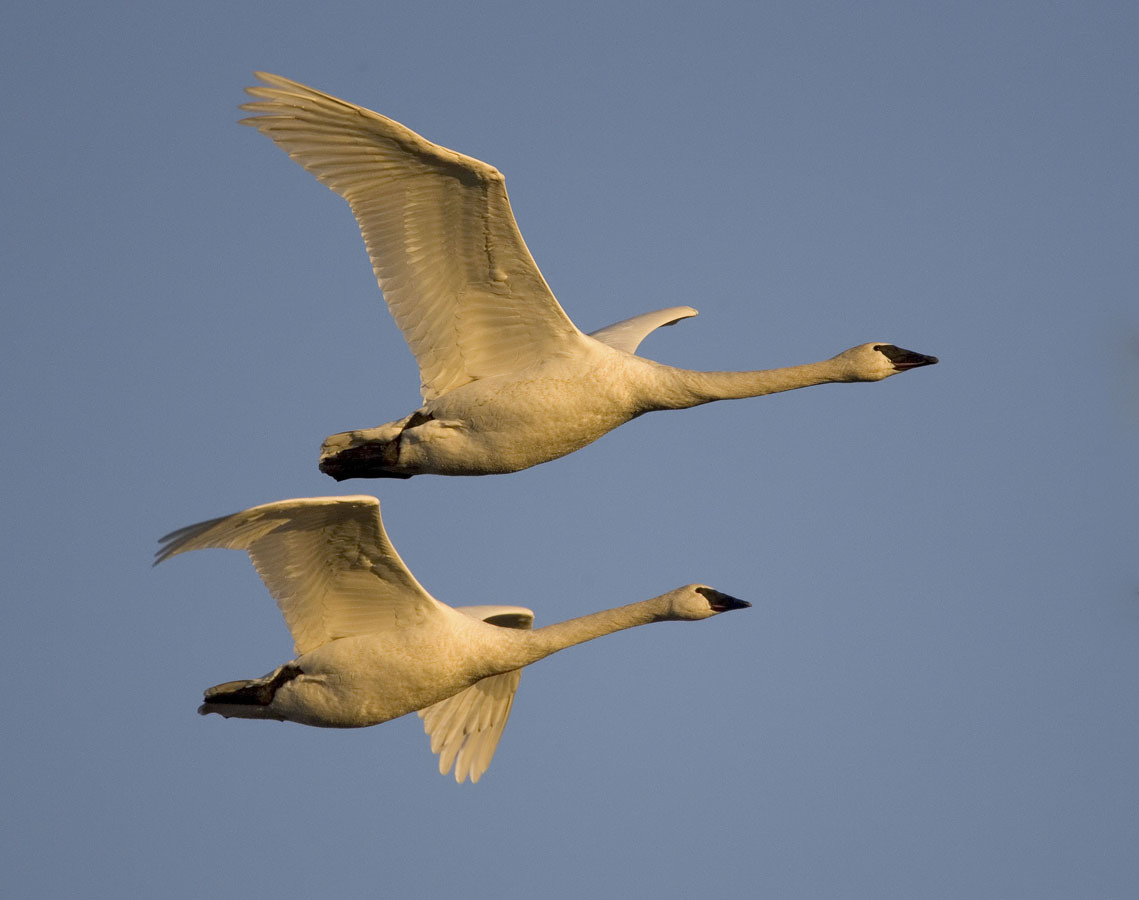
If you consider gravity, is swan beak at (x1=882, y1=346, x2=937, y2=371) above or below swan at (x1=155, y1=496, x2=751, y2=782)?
above

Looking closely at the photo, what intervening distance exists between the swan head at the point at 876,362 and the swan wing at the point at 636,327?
9.07ft

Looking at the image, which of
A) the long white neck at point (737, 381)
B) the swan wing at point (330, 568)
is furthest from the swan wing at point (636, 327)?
the swan wing at point (330, 568)

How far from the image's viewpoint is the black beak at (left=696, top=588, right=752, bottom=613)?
2272cm

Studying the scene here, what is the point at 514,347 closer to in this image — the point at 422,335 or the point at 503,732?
the point at 422,335

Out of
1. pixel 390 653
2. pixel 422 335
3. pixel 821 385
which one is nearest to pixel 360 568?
pixel 390 653

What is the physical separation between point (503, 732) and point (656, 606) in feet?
7.72

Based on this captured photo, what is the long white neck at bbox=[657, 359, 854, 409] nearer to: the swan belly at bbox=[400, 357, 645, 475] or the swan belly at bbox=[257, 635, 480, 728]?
the swan belly at bbox=[400, 357, 645, 475]

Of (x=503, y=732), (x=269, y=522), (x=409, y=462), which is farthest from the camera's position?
(x=503, y=732)

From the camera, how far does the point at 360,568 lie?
71.5 feet

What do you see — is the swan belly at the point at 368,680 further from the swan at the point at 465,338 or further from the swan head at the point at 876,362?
the swan head at the point at 876,362

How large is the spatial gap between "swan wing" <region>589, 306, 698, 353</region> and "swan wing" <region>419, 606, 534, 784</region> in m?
2.96

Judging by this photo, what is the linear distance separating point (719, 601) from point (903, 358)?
2717mm

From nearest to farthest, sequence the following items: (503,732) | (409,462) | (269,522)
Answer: (269,522) < (409,462) < (503,732)

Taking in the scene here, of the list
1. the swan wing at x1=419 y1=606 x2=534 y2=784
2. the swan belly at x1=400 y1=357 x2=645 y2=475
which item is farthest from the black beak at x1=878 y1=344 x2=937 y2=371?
the swan wing at x1=419 y1=606 x2=534 y2=784
